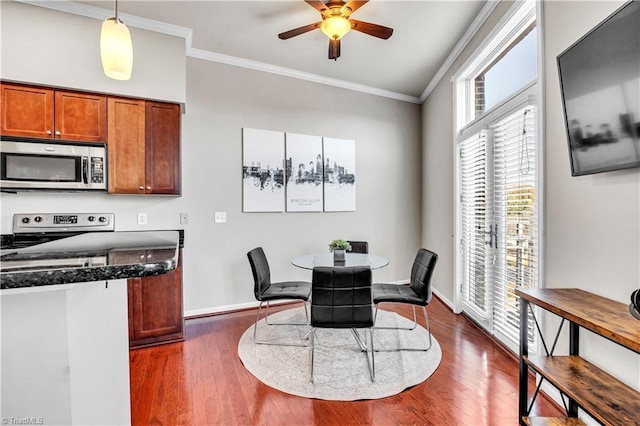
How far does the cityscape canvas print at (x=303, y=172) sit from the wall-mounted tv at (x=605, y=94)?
265 cm

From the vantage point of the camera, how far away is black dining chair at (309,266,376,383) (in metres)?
2.07

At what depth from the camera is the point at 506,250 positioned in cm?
256

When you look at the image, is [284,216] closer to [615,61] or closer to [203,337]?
[203,337]

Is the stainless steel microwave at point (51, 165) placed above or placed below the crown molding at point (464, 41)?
below

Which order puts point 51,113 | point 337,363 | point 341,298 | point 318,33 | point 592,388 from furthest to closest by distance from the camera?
1. point 318,33
2. point 51,113
3. point 337,363
4. point 341,298
5. point 592,388

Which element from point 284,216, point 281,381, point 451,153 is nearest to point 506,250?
point 451,153

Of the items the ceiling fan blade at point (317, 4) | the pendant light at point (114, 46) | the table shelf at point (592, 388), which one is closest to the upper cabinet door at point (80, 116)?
the pendant light at point (114, 46)

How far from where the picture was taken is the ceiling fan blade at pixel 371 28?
234 centimetres

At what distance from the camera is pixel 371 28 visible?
240 cm

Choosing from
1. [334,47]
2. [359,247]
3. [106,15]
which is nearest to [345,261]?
[359,247]

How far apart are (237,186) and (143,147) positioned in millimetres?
1026

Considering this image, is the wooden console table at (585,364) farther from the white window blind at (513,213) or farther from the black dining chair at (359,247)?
the black dining chair at (359,247)

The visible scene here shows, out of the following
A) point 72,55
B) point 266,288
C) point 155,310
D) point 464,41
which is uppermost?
point 464,41

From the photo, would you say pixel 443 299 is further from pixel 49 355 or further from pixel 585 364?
pixel 49 355
